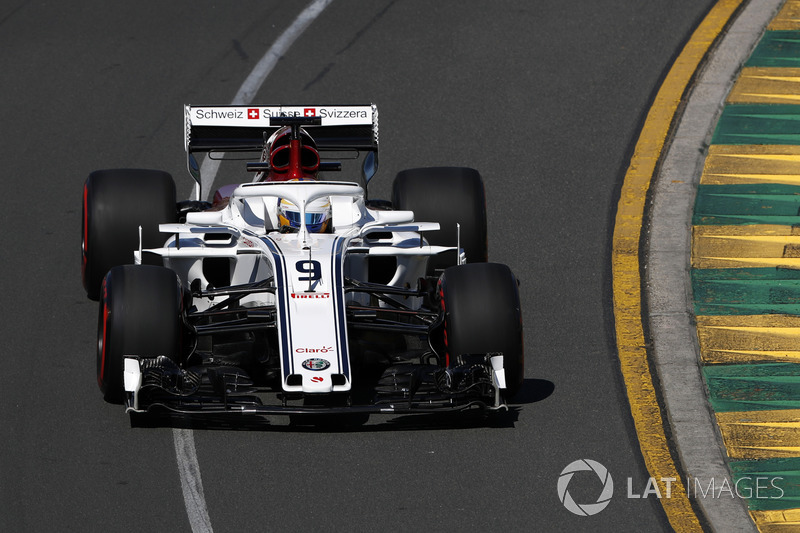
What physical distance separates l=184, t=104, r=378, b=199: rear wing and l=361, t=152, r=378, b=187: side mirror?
4.7 inches

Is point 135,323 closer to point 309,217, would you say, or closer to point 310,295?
point 310,295

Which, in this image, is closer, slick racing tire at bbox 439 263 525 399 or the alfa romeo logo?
the alfa romeo logo

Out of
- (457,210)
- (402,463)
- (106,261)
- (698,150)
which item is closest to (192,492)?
(402,463)

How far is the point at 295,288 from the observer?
938cm

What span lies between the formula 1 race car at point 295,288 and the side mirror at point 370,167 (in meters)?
0.33

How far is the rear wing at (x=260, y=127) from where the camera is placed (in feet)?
37.9

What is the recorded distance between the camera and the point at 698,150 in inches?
535

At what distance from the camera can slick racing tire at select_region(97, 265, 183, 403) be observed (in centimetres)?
898

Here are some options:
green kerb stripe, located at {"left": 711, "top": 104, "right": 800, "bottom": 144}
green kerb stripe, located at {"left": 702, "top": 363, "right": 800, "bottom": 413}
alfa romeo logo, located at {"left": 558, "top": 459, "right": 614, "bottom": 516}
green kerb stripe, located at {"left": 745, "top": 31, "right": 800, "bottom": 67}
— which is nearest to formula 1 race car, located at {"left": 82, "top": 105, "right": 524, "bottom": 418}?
alfa romeo logo, located at {"left": 558, "top": 459, "right": 614, "bottom": 516}

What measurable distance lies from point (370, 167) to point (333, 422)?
294cm

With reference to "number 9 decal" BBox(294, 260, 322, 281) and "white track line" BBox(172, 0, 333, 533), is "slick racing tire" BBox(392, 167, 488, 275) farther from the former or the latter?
"white track line" BBox(172, 0, 333, 533)

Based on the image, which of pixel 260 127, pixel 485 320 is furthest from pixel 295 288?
pixel 260 127

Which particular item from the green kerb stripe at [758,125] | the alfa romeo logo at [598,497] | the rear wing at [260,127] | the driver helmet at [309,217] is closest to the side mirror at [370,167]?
the rear wing at [260,127]

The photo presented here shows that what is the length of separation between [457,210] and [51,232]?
3.36 m
